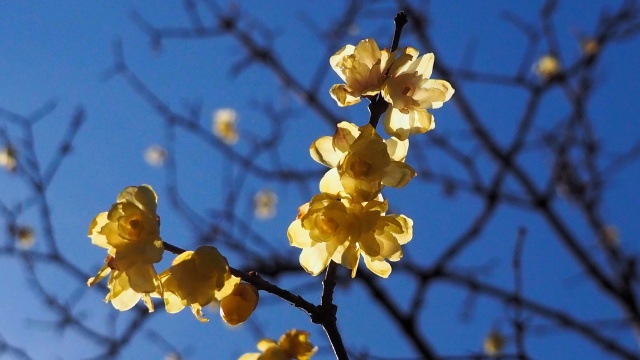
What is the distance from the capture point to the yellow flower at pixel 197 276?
1.21 m

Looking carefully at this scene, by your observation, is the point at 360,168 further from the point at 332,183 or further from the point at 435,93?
the point at 435,93

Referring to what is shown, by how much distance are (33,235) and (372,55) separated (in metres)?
6.61

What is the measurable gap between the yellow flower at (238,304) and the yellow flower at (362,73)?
1.61ft

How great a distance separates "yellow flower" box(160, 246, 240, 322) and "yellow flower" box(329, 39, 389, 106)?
48 centimetres

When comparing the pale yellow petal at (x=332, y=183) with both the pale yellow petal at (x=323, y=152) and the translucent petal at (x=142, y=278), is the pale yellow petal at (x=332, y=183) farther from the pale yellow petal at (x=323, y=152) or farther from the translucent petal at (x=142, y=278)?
the translucent petal at (x=142, y=278)

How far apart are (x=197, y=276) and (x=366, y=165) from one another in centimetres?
41

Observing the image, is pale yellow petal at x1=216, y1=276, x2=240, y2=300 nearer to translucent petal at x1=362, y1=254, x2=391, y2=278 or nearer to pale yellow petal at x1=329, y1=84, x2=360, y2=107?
translucent petal at x1=362, y1=254, x2=391, y2=278

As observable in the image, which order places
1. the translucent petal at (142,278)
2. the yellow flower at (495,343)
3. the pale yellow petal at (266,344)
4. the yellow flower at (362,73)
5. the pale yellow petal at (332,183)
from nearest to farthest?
the translucent petal at (142,278) → the pale yellow petal at (332,183) → the yellow flower at (362,73) → the pale yellow petal at (266,344) → the yellow flower at (495,343)

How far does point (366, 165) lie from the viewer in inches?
49.7

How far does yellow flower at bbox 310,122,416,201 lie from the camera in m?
1.26

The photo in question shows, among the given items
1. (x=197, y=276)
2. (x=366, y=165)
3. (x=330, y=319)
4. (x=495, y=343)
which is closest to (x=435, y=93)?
(x=366, y=165)

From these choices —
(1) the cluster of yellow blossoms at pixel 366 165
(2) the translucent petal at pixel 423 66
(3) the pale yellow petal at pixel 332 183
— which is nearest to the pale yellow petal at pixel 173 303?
(1) the cluster of yellow blossoms at pixel 366 165

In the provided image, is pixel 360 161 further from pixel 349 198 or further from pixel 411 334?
pixel 411 334

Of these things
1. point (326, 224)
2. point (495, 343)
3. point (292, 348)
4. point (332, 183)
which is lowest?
point (292, 348)
